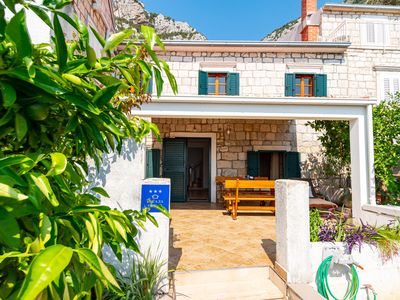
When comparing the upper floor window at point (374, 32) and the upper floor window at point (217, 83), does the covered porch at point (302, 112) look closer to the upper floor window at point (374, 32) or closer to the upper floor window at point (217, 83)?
the upper floor window at point (217, 83)

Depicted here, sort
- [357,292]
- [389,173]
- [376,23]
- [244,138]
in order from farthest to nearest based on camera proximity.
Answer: [376,23] < [244,138] < [389,173] < [357,292]

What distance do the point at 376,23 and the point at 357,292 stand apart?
37.0 ft

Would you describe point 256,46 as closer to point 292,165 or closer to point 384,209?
point 292,165

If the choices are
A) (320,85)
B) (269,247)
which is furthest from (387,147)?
(269,247)

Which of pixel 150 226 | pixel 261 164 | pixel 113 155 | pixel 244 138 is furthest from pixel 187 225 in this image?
pixel 261 164

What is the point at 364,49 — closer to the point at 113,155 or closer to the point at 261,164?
the point at 261,164

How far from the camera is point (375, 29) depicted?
32.4 ft

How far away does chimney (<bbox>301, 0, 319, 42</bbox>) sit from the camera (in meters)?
10.2

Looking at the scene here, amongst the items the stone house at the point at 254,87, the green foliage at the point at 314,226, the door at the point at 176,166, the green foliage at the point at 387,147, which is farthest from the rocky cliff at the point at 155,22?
the green foliage at the point at 314,226

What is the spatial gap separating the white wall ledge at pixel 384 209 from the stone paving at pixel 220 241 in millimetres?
1989

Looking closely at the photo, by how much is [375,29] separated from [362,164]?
796 centimetres

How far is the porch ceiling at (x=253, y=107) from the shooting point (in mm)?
5086

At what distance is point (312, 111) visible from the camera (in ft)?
17.6

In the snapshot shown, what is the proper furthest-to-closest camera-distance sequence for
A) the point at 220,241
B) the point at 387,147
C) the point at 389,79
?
the point at 389,79, the point at 387,147, the point at 220,241
